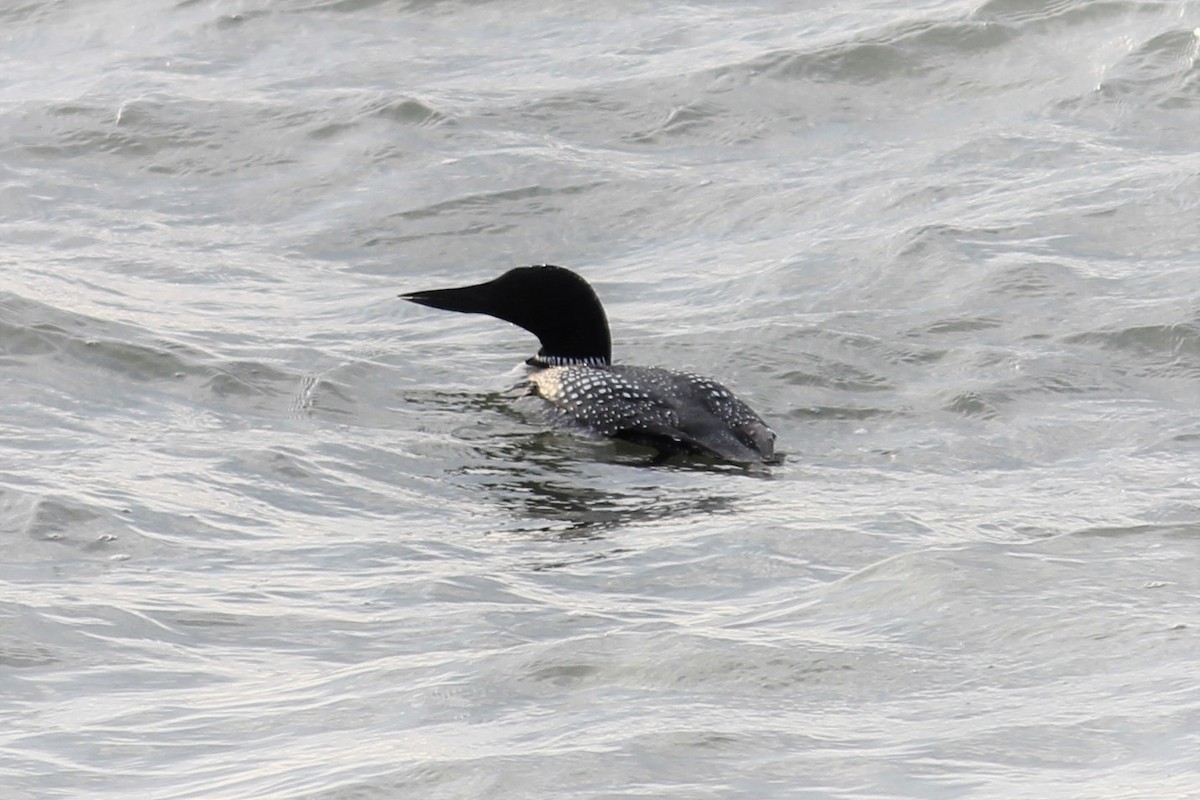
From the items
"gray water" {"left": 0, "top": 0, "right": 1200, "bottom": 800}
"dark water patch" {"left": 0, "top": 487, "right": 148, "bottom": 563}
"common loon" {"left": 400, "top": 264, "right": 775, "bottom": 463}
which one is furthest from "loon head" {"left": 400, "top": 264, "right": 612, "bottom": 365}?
"dark water patch" {"left": 0, "top": 487, "right": 148, "bottom": 563}

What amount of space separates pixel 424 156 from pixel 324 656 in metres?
5.98

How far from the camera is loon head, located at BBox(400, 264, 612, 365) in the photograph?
8.80 m

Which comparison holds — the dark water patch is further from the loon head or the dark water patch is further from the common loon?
→ the loon head

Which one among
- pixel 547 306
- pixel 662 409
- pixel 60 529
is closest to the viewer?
pixel 60 529

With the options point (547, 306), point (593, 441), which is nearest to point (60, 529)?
point (593, 441)

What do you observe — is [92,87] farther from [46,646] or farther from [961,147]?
[46,646]

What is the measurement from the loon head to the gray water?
271mm

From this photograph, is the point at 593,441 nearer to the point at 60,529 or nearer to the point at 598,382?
the point at 598,382

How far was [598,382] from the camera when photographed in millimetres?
A: 8227

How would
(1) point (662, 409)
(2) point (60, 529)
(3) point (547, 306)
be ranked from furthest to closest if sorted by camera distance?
(3) point (547, 306), (1) point (662, 409), (2) point (60, 529)

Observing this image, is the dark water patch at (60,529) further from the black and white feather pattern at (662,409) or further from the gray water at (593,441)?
the black and white feather pattern at (662,409)

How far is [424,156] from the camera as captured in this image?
36.9 ft

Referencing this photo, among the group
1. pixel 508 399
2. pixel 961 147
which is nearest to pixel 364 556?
pixel 508 399

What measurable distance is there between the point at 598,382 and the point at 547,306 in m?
0.78
